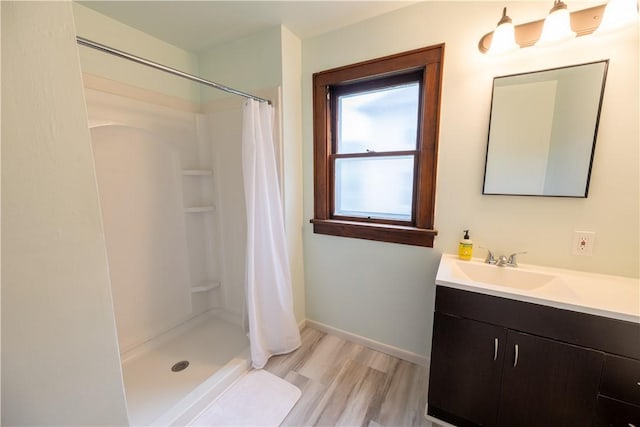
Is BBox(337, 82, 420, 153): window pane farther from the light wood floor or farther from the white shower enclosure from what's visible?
the light wood floor

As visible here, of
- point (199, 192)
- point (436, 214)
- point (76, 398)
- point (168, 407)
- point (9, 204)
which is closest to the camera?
point (9, 204)

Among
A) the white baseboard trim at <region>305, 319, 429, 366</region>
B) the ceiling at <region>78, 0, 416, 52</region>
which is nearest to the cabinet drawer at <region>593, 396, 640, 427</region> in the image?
the white baseboard trim at <region>305, 319, 429, 366</region>

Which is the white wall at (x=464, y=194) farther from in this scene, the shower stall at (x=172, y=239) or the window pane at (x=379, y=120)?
the shower stall at (x=172, y=239)

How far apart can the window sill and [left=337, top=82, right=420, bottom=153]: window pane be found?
560mm

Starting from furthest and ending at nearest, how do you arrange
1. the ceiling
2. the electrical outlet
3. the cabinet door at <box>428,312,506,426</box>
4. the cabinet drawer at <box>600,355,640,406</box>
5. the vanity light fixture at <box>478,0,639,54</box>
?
the ceiling, the electrical outlet, the cabinet door at <box>428,312,506,426</box>, the vanity light fixture at <box>478,0,639,54</box>, the cabinet drawer at <box>600,355,640,406</box>

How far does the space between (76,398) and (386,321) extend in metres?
1.74

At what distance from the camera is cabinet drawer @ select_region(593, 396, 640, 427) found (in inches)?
37.2

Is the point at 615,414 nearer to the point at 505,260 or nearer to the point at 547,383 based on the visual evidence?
the point at 547,383

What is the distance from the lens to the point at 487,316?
3.76 ft

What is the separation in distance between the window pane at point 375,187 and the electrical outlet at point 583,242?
33.9 inches

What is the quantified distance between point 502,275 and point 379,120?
1262 millimetres

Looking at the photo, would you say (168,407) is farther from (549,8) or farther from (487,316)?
(549,8)

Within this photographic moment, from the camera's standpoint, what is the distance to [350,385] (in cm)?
163

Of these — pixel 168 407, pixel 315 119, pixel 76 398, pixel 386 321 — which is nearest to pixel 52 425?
pixel 76 398
